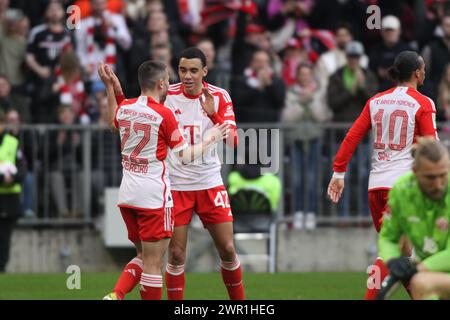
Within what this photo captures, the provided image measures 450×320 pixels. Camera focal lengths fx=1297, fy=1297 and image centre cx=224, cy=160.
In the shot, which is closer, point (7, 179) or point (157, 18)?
point (7, 179)

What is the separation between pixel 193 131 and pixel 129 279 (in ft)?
5.03

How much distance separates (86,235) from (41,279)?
302 cm

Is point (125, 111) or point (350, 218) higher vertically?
point (125, 111)

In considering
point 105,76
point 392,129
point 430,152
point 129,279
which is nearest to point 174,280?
point 129,279

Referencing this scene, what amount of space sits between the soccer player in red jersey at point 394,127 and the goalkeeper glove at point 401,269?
2952 mm

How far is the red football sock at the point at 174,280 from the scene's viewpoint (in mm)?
12320

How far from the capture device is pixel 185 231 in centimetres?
1230

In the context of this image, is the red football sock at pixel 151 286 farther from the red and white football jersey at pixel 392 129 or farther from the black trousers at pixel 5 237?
the black trousers at pixel 5 237

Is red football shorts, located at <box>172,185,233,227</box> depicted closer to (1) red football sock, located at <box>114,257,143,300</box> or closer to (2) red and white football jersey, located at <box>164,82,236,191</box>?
(2) red and white football jersey, located at <box>164,82,236,191</box>

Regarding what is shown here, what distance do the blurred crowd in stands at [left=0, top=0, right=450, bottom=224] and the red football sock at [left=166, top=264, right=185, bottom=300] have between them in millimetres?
6822

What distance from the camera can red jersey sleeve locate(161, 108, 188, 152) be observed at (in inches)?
444
